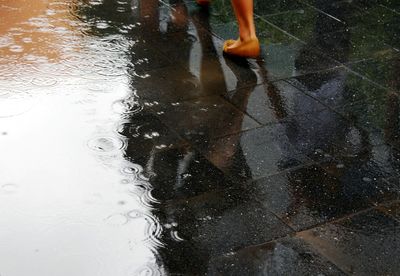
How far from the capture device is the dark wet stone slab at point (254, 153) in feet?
16.8

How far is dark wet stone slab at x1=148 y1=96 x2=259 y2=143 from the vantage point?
552cm

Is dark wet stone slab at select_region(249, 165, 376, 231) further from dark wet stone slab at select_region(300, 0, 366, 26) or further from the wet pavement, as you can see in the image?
dark wet stone slab at select_region(300, 0, 366, 26)

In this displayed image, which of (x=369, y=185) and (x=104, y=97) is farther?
(x=104, y=97)

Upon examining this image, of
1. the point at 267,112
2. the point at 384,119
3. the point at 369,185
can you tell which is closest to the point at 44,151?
the point at 267,112

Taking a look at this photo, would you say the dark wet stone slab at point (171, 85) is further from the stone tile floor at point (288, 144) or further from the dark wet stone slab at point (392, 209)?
the dark wet stone slab at point (392, 209)

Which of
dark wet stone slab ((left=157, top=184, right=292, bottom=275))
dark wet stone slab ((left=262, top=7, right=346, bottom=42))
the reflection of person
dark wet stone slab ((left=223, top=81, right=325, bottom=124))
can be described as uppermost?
the reflection of person

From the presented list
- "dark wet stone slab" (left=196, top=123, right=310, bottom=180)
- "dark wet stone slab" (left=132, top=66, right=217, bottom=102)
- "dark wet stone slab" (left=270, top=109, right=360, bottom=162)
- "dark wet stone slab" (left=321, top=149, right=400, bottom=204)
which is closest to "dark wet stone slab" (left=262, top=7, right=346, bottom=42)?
"dark wet stone slab" (left=132, top=66, right=217, bottom=102)

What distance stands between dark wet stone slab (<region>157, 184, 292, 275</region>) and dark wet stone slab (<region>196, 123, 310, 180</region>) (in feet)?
0.82

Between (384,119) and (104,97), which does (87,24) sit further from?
(384,119)

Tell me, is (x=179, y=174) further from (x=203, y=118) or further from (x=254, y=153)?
(x=203, y=118)

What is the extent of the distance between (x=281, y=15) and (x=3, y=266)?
4.34m

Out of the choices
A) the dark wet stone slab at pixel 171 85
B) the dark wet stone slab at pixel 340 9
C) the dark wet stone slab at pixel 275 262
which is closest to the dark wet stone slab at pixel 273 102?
the dark wet stone slab at pixel 171 85

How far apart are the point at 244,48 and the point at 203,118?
1168 mm

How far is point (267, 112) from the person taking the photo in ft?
19.2
